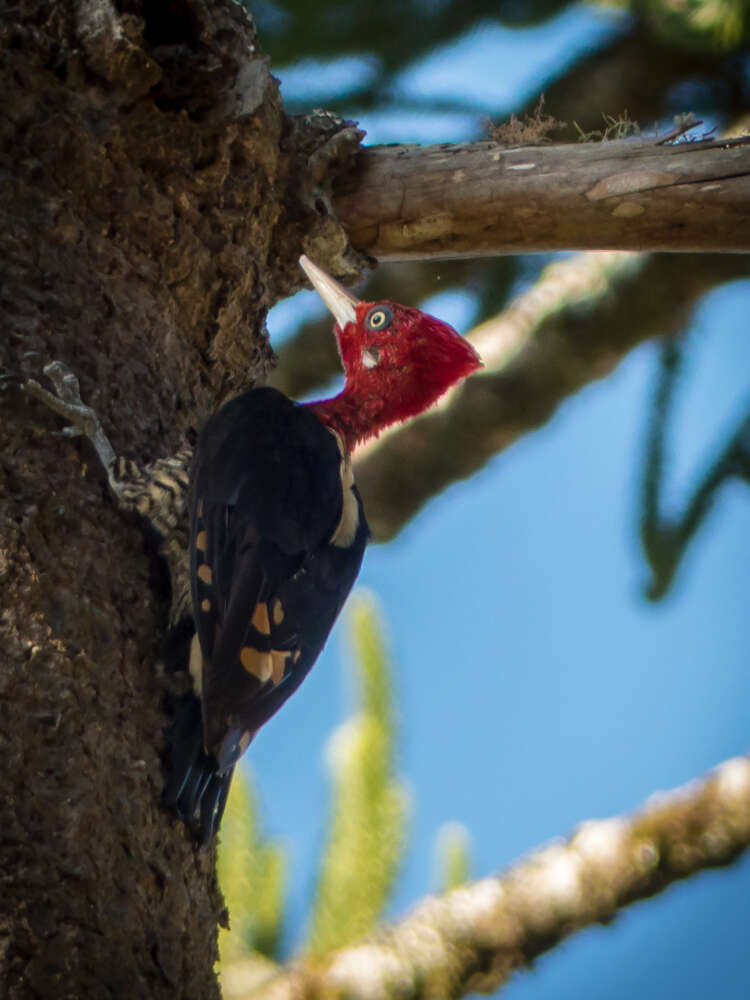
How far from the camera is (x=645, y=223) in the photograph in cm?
291

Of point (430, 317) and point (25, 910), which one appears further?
point (430, 317)

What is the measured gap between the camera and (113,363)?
2.57m

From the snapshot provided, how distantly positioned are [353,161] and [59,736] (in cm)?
177

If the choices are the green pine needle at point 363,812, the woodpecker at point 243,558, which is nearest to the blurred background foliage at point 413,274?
the green pine needle at point 363,812

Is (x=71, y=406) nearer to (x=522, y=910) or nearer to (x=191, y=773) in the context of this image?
(x=191, y=773)

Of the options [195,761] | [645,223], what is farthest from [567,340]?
[195,761]

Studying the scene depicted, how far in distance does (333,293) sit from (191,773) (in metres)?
1.56

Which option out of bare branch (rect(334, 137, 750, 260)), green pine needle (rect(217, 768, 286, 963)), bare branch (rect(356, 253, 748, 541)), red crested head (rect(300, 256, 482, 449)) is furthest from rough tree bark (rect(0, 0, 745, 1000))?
green pine needle (rect(217, 768, 286, 963))

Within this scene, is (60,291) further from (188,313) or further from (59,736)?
(59,736)

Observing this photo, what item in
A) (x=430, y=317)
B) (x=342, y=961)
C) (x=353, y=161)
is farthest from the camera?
(x=342, y=961)

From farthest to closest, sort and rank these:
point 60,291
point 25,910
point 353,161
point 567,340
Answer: point 567,340 < point 353,161 < point 60,291 < point 25,910

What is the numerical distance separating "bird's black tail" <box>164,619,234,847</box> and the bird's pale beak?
4.02ft

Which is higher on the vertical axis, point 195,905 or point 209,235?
point 209,235

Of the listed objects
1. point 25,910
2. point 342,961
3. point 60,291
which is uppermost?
point 60,291
